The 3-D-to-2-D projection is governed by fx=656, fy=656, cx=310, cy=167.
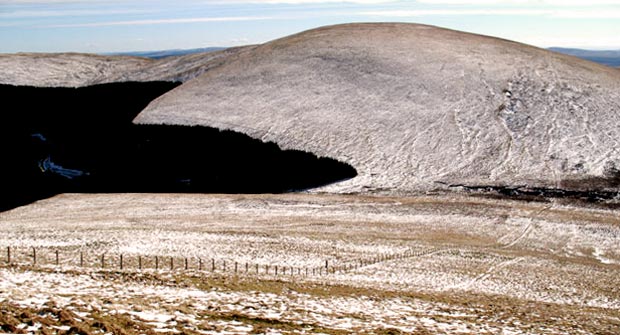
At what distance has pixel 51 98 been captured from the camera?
11425 centimetres

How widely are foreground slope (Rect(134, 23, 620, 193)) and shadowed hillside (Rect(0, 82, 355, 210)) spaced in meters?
2.04

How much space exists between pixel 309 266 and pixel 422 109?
1846 inches

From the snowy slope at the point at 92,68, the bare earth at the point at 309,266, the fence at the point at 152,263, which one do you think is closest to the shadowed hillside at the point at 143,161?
the snowy slope at the point at 92,68

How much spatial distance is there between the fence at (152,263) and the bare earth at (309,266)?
0.49 feet

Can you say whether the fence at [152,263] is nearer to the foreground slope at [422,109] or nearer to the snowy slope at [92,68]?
the foreground slope at [422,109]

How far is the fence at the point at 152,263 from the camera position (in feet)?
101

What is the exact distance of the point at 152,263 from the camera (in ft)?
107

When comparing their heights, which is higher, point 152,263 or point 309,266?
point 152,263

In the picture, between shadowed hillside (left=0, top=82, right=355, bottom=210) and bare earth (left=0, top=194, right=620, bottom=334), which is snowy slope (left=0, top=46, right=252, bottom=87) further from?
bare earth (left=0, top=194, right=620, bottom=334)

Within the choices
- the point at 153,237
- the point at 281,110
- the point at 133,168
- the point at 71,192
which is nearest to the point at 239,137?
the point at 281,110

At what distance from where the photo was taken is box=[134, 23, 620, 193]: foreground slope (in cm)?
6800

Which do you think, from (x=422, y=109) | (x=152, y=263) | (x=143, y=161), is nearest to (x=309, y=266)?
(x=152, y=263)

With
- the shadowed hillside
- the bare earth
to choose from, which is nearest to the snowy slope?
the shadowed hillside

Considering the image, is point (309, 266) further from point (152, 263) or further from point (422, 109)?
point (422, 109)
